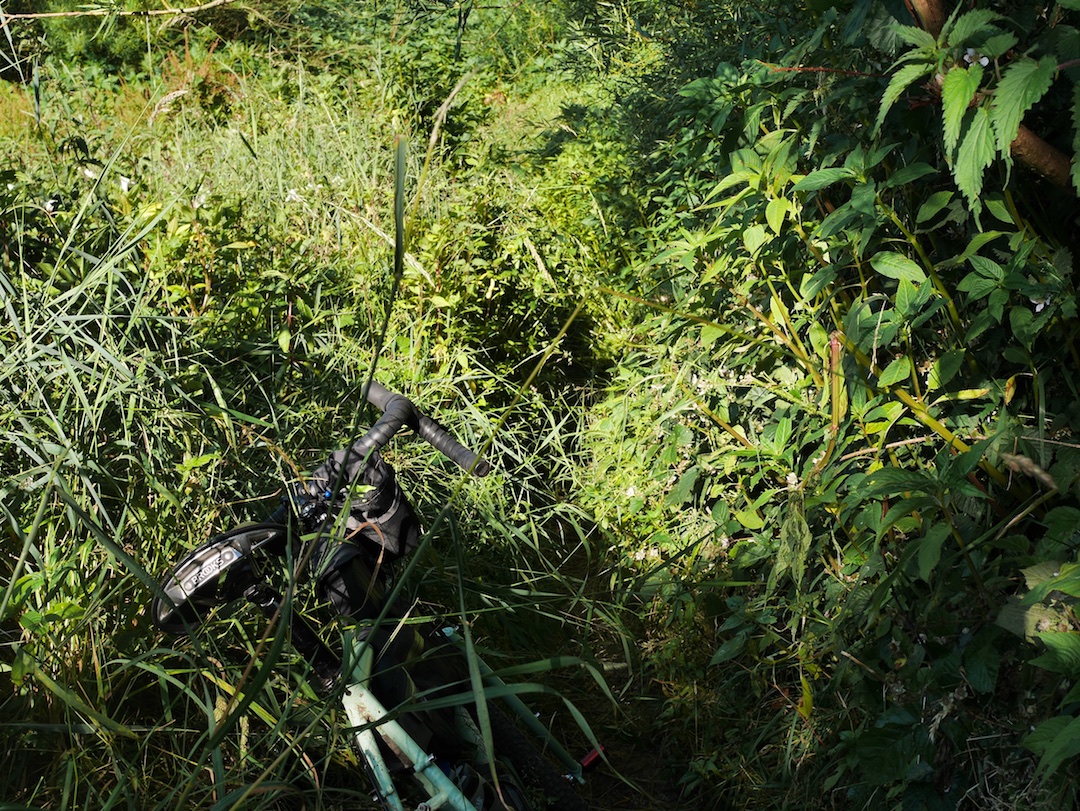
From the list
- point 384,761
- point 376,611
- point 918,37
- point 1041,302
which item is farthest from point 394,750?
point 918,37

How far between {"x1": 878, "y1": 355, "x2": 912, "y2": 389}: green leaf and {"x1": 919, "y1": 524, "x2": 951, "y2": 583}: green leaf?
0.42m

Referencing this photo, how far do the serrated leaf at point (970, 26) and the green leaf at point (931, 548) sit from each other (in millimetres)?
892

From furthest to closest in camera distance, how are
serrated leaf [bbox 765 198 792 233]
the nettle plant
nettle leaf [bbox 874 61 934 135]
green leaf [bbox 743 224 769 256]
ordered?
green leaf [bbox 743 224 769 256]
serrated leaf [bbox 765 198 792 233]
nettle leaf [bbox 874 61 934 135]
the nettle plant

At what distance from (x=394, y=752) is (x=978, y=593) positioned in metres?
1.25

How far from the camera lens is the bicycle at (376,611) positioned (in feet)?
6.06

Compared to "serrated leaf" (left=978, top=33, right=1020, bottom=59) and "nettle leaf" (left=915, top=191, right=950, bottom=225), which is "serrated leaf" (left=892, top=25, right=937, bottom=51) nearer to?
"serrated leaf" (left=978, top=33, right=1020, bottom=59)

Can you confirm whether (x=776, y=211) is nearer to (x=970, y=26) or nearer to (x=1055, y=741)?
(x=970, y=26)

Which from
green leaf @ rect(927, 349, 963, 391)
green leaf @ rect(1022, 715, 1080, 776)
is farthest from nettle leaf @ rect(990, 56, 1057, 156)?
green leaf @ rect(1022, 715, 1080, 776)

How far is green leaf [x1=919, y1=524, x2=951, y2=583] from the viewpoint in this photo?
6.07 feet

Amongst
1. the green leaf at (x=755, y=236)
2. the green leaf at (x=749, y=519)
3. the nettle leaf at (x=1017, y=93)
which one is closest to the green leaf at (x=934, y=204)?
the green leaf at (x=755, y=236)

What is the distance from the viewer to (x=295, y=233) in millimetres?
4172

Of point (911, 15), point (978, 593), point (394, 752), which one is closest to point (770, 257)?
point (911, 15)

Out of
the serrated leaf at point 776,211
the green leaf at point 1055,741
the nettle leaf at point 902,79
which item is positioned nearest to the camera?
the green leaf at point 1055,741

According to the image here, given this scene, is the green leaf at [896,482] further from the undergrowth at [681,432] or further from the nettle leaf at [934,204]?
the nettle leaf at [934,204]
